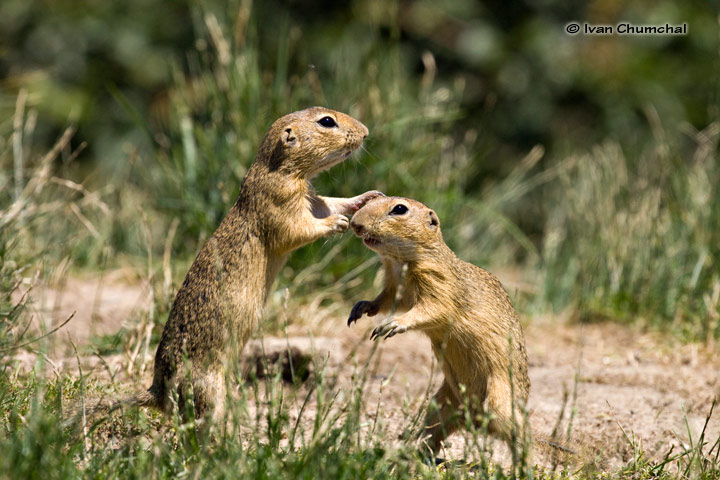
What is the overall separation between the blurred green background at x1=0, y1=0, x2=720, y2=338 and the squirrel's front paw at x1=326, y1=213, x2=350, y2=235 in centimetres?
66

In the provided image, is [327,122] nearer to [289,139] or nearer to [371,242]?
[289,139]

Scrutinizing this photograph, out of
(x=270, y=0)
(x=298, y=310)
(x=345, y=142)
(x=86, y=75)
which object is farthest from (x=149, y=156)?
(x=345, y=142)

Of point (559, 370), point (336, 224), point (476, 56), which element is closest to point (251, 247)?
point (336, 224)

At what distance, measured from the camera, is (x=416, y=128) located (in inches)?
246

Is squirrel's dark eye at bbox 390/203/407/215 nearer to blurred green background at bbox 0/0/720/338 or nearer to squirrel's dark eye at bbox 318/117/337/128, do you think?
squirrel's dark eye at bbox 318/117/337/128

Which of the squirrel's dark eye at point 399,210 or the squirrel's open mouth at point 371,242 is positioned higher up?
the squirrel's dark eye at point 399,210

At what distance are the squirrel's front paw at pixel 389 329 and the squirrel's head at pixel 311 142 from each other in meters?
0.91

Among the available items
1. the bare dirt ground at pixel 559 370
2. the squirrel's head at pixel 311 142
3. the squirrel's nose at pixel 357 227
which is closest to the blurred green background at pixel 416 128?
the bare dirt ground at pixel 559 370

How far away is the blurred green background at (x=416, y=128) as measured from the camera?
18.8ft

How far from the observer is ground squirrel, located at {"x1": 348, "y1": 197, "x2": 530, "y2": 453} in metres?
3.62

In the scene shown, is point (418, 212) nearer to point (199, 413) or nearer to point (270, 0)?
point (199, 413)

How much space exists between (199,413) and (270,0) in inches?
286

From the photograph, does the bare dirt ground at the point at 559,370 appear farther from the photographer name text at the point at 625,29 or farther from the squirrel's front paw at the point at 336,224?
the photographer name text at the point at 625,29

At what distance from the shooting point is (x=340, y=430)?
2.80 metres
